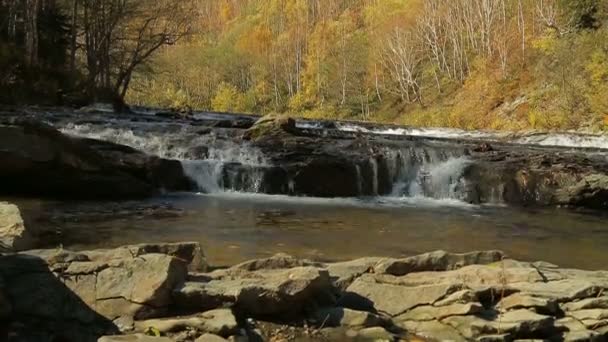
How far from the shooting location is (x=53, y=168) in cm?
1107

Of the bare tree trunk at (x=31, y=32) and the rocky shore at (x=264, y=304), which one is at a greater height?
the bare tree trunk at (x=31, y=32)

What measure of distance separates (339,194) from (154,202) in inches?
168

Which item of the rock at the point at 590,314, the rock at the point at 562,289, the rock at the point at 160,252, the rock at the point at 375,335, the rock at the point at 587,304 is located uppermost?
the rock at the point at 160,252

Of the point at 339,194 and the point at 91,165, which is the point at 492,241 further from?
the point at 91,165

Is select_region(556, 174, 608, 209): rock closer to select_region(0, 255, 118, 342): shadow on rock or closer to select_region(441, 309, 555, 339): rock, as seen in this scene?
select_region(441, 309, 555, 339): rock

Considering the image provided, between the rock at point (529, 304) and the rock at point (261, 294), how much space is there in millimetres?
1342

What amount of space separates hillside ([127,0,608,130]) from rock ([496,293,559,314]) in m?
24.5

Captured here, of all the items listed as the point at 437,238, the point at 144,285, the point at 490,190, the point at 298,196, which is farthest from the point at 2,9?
the point at 144,285

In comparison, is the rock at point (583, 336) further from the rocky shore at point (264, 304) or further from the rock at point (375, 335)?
the rock at point (375, 335)

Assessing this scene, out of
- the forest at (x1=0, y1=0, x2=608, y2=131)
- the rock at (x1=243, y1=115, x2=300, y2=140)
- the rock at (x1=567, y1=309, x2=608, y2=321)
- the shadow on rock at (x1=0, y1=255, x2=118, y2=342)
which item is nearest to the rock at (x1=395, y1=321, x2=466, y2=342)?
the rock at (x1=567, y1=309, x2=608, y2=321)

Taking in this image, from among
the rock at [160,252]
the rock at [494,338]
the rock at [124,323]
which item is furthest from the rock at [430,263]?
the rock at [124,323]

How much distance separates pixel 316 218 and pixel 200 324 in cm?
645

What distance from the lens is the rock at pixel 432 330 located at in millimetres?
4320

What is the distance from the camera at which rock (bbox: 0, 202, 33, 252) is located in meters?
5.46
